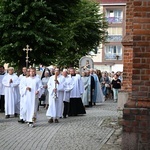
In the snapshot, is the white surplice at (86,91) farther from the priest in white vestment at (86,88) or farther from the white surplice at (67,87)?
the white surplice at (67,87)

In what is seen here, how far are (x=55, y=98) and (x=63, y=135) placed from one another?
356 centimetres

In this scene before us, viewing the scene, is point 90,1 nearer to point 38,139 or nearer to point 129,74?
point 129,74

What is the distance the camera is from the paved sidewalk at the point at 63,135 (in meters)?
9.88

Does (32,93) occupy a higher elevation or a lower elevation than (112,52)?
lower

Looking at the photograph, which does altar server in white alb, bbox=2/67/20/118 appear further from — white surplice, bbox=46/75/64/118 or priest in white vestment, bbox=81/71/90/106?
priest in white vestment, bbox=81/71/90/106

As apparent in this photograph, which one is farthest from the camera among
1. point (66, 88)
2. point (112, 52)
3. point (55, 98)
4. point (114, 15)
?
point (112, 52)

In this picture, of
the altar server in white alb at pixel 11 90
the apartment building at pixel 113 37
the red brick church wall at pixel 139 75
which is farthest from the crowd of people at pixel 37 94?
the apartment building at pixel 113 37

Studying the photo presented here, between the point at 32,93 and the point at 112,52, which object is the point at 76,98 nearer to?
the point at 32,93

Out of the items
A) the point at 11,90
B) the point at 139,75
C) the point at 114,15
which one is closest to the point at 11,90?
the point at 11,90

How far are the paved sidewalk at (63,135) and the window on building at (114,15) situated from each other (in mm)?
53684

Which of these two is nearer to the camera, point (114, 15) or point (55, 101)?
point (55, 101)

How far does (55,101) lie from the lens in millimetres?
15086

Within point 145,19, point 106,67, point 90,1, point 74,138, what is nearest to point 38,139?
point 74,138

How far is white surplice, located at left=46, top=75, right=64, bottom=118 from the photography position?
14.8m
